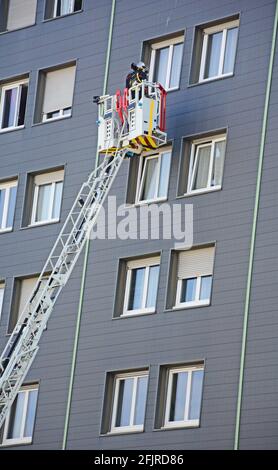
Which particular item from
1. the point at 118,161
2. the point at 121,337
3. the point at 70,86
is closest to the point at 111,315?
the point at 121,337

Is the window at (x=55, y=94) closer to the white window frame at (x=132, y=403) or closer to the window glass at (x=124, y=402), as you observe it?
the white window frame at (x=132, y=403)

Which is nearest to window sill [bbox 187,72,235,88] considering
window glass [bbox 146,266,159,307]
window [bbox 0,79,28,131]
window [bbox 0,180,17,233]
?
window glass [bbox 146,266,159,307]

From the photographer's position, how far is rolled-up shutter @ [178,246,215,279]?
42844mm

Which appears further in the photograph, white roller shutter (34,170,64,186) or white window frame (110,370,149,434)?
white roller shutter (34,170,64,186)

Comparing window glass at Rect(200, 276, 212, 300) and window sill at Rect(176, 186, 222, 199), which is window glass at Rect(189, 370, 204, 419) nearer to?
window glass at Rect(200, 276, 212, 300)

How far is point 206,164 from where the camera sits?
4384 centimetres

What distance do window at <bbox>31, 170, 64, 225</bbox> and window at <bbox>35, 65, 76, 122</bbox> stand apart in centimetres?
171

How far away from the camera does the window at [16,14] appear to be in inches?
1951

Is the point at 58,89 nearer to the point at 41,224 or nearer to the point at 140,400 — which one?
the point at 41,224

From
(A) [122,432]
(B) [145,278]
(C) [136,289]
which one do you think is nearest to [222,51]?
(B) [145,278]

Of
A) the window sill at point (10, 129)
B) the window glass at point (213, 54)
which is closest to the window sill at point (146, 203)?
the window glass at point (213, 54)

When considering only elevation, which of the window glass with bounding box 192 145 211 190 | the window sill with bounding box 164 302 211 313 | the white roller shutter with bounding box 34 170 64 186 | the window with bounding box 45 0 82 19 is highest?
the window with bounding box 45 0 82 19

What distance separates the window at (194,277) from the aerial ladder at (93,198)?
2.60 metres

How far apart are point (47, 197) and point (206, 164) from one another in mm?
5600
